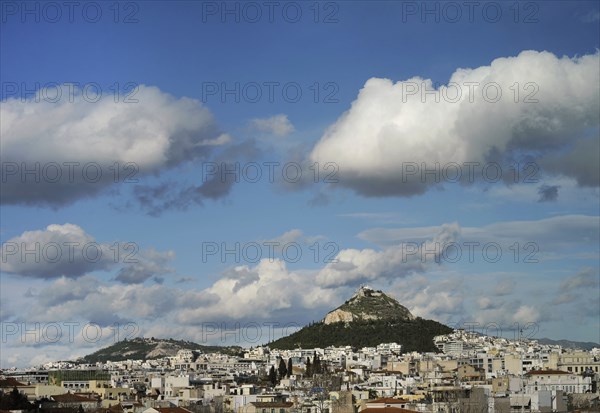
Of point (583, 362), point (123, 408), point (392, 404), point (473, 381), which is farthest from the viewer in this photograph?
point (583, 362)

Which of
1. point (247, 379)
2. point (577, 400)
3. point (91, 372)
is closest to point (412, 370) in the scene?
point (247, 379)

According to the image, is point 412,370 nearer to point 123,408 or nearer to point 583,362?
point 583,362

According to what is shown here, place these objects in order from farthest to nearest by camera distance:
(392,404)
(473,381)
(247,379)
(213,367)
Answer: (213,367)
(247,379)
(473,381)
(392,404)

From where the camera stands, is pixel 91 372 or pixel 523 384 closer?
pixel 523 384

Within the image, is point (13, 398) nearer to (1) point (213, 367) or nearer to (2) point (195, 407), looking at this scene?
(2) point (195, 407)

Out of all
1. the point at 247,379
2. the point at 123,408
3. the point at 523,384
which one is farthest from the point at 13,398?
the point at 247,379

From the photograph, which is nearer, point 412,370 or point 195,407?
point 195,407

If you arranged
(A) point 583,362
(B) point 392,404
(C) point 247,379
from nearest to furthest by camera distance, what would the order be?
(B) point 392,404 < (A) point 583,362 < (C) point 247,379

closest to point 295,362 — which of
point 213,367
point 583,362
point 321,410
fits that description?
point 213,367

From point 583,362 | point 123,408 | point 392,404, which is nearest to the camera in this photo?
point 392,404
